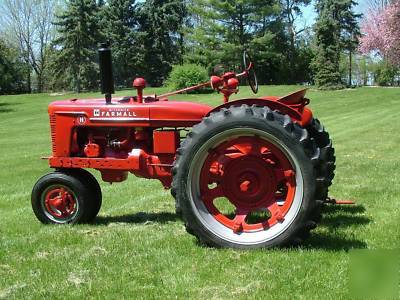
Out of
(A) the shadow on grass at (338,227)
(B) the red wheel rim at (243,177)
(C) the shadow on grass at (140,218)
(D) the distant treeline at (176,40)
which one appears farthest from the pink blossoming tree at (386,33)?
(B) the red wheel rim at (243,177)

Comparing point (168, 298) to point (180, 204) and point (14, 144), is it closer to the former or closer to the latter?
Result: point (180, 204)

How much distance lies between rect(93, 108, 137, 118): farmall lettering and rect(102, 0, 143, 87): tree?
1812 inches

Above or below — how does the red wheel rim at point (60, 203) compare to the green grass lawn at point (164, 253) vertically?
above

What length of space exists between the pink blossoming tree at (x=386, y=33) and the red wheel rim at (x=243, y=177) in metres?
27.1

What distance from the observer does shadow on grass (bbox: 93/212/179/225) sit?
19.8ft

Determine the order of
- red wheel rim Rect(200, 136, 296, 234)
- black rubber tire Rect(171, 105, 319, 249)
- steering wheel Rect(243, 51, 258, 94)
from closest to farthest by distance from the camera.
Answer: black rubber tire Rect(171, 105, 319, 249) < red wheel rim Rect(200, 136, 296, 234) < steering wheel Rect(243, 51, 258, 94)

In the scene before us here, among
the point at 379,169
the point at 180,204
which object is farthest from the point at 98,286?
the point at 379,169

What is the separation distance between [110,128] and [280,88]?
33.5 meters

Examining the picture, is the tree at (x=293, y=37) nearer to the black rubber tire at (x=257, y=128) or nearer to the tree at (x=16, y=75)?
the tree at (x=16, y=75)

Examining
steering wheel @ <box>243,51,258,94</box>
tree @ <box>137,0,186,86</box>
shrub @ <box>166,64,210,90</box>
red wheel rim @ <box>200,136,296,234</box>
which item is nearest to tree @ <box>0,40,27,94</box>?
tree @ <box>137,0,186,86</box>

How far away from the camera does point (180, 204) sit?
471 cm

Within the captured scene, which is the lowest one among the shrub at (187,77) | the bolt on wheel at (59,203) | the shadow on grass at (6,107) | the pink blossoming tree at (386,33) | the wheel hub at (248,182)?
the shadow on grass at (6,107)

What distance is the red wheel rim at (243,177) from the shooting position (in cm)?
481

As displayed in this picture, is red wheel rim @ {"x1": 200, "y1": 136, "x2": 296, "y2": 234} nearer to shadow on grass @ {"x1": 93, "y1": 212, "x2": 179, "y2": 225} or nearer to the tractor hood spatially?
the tractor hood
